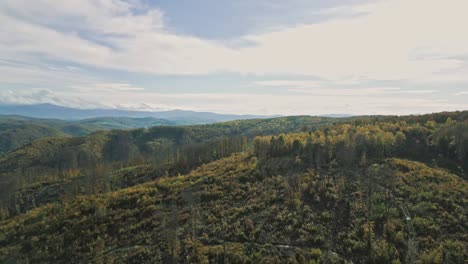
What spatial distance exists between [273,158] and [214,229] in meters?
42.9

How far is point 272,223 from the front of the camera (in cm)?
4144

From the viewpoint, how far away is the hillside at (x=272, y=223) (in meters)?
33.9

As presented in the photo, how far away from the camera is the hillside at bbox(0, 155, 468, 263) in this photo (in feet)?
111

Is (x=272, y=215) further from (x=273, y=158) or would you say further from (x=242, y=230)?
(x=273, y=158)

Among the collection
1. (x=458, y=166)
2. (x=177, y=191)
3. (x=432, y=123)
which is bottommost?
(x=177, y=191)

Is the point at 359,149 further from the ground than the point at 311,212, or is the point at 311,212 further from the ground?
the point at 359,149

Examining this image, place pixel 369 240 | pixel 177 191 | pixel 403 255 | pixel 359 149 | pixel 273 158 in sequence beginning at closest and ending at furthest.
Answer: pixel 403 255 < pixel 369 240 < pixel 177 191 < pixel 359 149 < pixel 273 158

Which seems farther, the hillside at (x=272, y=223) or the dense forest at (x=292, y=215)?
the dense forest at (x=292, y=215)

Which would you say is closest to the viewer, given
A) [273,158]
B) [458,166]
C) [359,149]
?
[458,166]

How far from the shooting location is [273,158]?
266 feet

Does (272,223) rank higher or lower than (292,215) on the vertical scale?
lower

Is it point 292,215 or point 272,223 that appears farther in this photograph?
point 292,215

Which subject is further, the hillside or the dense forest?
the dense forest

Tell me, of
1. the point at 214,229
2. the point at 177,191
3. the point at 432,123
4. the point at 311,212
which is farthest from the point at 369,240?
the point at 432,123
